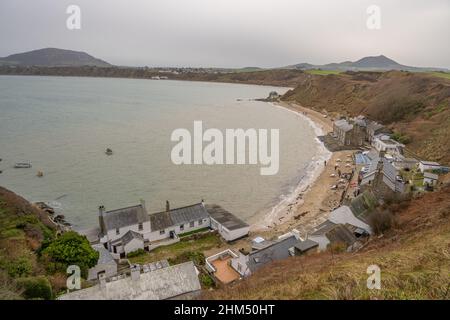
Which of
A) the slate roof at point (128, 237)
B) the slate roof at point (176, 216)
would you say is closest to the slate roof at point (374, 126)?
the slate roof at point (176, 216)

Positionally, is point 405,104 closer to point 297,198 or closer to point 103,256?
point 297,198

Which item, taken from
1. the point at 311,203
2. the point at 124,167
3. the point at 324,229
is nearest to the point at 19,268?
the point at 324,229

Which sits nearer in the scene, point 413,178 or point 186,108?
point 413,178

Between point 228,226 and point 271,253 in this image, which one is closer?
point 271,253

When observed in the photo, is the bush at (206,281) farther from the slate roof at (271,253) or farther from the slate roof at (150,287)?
the slate roof at (150,287)

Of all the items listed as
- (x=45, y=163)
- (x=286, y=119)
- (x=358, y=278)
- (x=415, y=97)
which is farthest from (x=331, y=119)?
(x=358, y=278)
